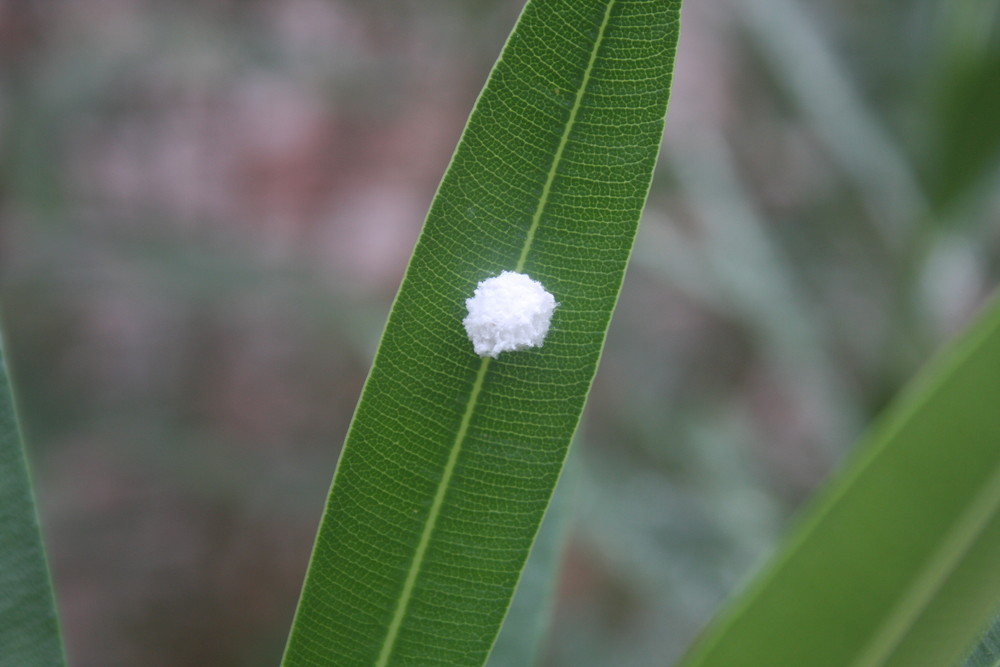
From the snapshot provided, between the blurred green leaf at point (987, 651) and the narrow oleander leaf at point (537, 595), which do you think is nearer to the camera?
the blurred green leaf at point (987, 651)

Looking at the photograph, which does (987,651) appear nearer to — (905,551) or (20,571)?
(905,551)

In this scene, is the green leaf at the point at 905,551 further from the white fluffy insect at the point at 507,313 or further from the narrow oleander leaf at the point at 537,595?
the narrow oleander leaf at the point at 537,595

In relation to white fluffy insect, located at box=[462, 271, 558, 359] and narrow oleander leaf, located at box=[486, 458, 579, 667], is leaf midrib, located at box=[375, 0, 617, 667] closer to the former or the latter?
white fluffy insect, located at box=[462, 271, 558, 359]

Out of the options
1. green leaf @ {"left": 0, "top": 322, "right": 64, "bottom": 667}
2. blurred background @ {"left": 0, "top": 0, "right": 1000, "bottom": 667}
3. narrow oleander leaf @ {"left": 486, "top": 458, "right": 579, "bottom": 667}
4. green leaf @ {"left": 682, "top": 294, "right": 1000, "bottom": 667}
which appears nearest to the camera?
green leaf @ {"left": 682, "top": 294, "right": 1000, "bottom": 667}

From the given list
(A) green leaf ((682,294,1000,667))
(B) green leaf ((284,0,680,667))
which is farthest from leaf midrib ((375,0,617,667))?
(A) green leaf ((682,294,1000,667))

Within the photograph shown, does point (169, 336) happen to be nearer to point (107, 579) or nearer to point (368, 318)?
point (107, 579)

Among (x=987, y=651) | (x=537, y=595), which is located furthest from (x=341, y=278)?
(x=987, y=651)

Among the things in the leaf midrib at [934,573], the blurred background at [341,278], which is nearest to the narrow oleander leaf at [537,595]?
the blurred background at [341,278]
